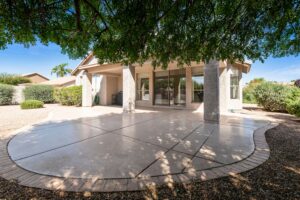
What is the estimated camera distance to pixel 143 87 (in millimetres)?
13641

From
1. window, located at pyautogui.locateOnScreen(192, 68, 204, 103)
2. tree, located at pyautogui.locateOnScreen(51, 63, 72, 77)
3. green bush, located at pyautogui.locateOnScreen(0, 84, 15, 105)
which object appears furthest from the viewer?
tree, located at pyautogui.locateOnScreen(51, 63, 72, 77)

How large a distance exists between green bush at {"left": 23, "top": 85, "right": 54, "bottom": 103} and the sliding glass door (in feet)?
41.5

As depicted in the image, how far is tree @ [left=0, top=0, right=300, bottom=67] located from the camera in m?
2.71

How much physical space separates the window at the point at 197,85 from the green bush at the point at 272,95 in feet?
13.9

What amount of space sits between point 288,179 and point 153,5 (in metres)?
3.78

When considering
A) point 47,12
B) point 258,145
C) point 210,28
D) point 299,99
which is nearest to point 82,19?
point 47,12

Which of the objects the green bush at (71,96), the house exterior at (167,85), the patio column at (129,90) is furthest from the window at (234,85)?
the green bush at (71,96)

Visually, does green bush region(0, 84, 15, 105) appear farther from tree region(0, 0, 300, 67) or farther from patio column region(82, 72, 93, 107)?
tree region(0, 0, 300, 67)

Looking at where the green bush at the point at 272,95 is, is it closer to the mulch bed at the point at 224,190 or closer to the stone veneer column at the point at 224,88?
the stone veneer column at the point at 224,88

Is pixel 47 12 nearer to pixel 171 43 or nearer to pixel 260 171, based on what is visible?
pixel 171 43

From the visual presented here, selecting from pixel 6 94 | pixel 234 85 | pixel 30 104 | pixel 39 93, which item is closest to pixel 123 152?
pixel 234 85

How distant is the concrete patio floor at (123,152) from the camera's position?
2609mm

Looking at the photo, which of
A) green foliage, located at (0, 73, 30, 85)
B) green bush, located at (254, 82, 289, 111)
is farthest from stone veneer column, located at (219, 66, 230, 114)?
green foliage, located at (0, 73, 30, 85)

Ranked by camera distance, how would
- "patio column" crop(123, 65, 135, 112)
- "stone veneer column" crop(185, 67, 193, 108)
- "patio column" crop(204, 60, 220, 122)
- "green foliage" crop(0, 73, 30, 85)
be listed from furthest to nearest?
"green foliage" crop(0, 73, 30, 85)
"stone veneer column" crop(185, 67, 193, 108)
"patio column" crop(123, 65, 135, 112)
"patio column" crop(204, 60, 220, 122)
